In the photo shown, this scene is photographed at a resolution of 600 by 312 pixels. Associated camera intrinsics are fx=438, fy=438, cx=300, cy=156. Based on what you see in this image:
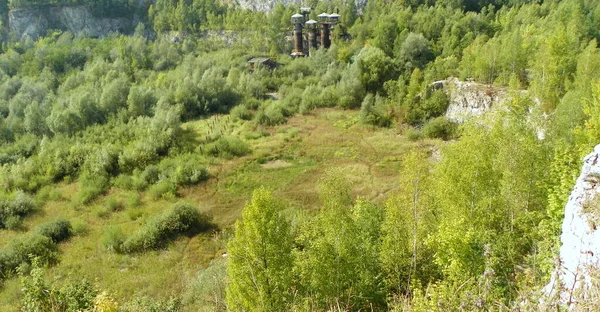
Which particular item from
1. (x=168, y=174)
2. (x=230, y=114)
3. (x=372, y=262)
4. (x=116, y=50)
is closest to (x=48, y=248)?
(x=168, y=174)

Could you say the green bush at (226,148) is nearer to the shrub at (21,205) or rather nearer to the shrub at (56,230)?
the shrub at (21,205)

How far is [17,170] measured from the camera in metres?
29.8

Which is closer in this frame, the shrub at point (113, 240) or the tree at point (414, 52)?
the shrub at point (113, 240)

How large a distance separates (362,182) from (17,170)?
23.4 metres

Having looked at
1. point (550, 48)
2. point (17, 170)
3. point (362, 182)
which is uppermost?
point (550, 48)

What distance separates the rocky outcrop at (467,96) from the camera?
32978 millimetres

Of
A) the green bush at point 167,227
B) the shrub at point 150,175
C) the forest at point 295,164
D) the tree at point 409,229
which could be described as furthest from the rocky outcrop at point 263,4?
the tree at point 409,229

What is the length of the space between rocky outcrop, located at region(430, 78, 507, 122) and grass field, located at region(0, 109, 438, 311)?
405 centimetres

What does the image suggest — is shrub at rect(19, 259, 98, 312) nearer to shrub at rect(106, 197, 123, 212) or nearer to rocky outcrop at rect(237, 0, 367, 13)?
shrub at rect(106, 197, 123, 212)

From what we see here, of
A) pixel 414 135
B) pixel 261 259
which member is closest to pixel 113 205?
pixel 261 259

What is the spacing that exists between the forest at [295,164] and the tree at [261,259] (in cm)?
5

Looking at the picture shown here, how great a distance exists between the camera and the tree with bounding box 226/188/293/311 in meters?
11.2

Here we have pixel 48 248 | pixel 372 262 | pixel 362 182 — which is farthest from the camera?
pixel 362 182

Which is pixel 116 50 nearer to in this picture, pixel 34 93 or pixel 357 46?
pixel 34 93
